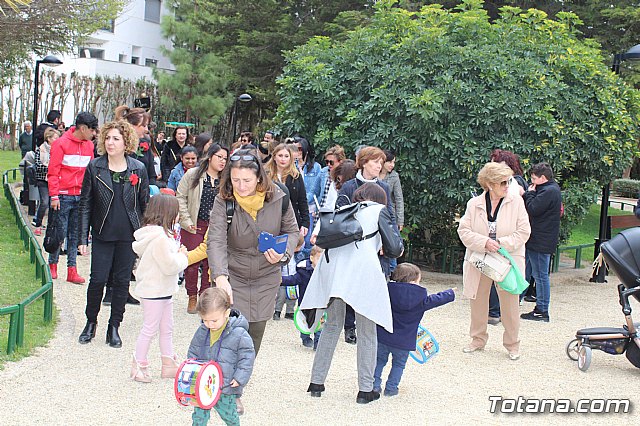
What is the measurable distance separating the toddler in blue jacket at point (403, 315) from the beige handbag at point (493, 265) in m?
1.41

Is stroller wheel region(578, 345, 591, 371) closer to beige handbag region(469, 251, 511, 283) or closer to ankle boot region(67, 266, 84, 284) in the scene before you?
beige handbag region(469, 251, 511, 283)

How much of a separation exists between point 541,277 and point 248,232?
491 cm

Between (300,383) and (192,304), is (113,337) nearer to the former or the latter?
(192,304)

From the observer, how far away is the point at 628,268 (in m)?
7.10

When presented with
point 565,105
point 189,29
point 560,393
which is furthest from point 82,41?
point 189,29

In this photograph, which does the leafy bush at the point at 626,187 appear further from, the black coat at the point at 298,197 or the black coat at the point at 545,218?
the black coat at the point at 298,197

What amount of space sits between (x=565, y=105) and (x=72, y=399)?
8.33 meters

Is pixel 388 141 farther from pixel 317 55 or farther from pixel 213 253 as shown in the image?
pixel 213 253

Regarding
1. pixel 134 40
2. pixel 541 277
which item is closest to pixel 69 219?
pixel 541 277

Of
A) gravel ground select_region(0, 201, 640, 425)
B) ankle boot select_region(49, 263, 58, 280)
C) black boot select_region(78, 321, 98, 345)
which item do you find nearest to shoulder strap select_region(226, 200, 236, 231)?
gravel ground select_region(0, 201, 640, 425)

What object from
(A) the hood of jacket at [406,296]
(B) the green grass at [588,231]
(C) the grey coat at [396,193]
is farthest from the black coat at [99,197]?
(B) the green grass at [588,231]

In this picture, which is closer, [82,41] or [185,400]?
[185,400]

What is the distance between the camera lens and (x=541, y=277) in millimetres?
9297

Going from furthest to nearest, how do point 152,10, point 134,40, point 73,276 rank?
point 152,10 → point 134,40 → point 73,276
